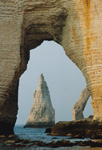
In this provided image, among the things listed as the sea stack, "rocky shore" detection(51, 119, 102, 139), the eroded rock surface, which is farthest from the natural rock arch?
the sea stack

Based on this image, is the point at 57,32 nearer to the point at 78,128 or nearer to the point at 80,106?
the point at 78,128

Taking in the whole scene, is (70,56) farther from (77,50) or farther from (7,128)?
(7,128)

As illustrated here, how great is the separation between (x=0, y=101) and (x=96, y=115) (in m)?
6.12

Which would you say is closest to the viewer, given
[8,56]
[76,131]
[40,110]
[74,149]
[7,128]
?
[74,149]

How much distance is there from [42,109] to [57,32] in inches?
1365

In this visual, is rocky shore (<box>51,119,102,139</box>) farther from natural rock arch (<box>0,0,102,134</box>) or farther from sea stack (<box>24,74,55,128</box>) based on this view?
sea stack (<box>24,74,55,128</box>)

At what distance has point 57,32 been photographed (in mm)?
21000

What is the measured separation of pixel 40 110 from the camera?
54156 millimetres

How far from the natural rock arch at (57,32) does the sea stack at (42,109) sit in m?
32.7

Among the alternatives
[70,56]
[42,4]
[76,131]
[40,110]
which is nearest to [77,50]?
[70,56]

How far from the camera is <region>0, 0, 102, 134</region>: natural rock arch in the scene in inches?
718

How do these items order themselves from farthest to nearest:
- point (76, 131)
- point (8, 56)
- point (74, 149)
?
point (8, 56)
point (76, 131)
point (74, 149)

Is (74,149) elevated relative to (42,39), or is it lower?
lower

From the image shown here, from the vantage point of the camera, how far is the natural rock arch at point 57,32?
1823 cm
